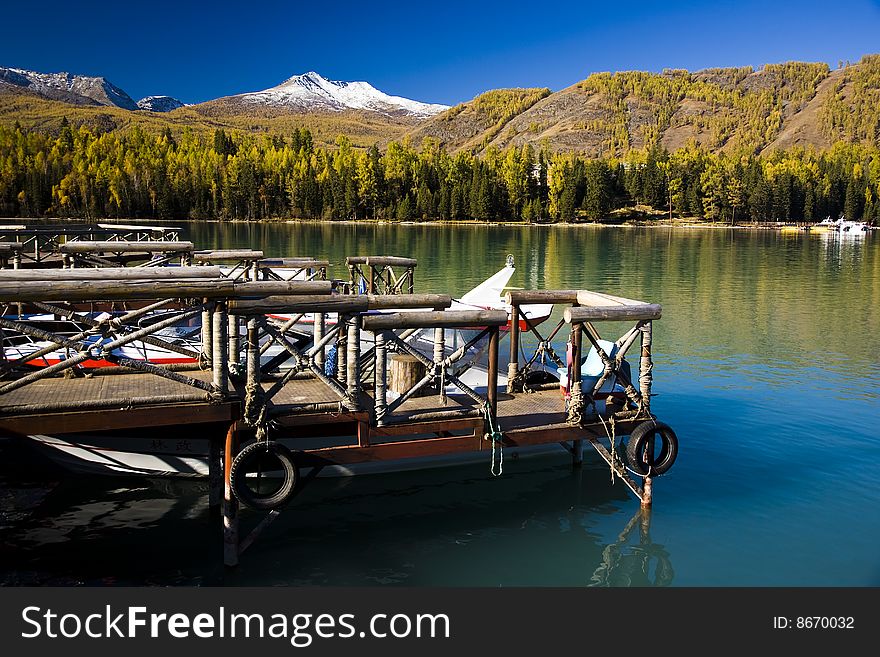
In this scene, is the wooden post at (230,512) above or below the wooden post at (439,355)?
below

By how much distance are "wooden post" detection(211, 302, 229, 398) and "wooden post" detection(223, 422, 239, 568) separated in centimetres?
61

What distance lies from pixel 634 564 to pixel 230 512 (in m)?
5.56

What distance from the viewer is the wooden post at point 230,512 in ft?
32.8

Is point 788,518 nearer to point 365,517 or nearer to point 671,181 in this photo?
point 365,517

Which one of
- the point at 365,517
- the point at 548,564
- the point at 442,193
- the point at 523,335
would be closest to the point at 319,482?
the point at 365,517

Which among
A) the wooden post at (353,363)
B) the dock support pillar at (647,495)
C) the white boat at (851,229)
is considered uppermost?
the white boat at (851,229)

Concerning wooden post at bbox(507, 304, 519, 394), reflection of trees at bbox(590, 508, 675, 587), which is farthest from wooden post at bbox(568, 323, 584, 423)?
wooden post at bbox(507, 304, 519, 394)

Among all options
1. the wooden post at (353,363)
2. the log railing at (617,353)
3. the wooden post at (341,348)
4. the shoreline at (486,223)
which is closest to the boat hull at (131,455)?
the wooden post at (341,348)

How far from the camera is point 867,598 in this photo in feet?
31.6

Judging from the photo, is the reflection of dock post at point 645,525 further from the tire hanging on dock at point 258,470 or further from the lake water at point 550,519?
the tire hanging on dock at point 258,470

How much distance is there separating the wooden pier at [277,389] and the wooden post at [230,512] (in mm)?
16

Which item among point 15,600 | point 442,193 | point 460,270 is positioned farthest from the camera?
point 442,193

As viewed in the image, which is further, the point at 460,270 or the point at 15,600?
the point at 460,270

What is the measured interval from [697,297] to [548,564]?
30.1m
